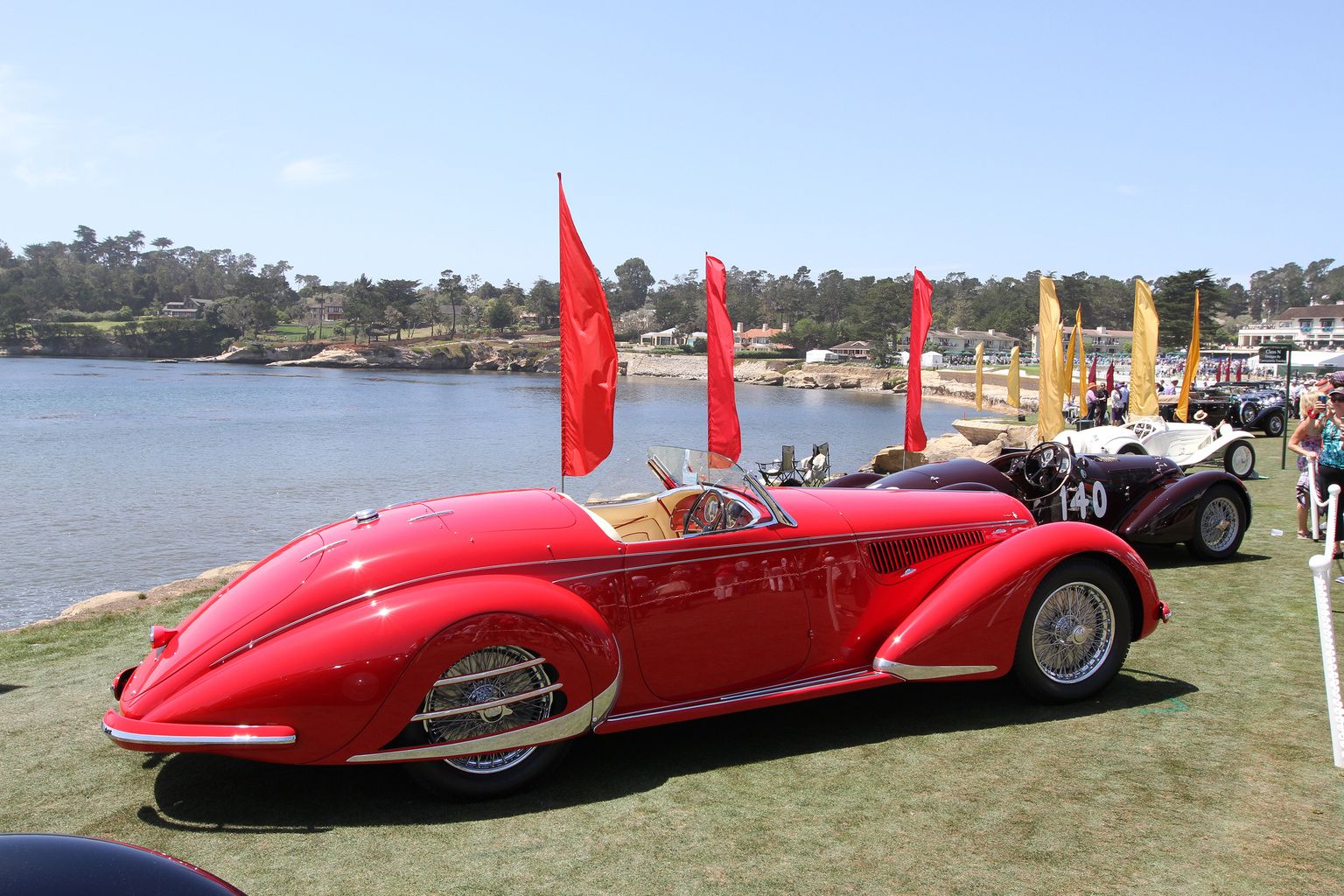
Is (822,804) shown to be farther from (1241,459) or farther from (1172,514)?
(1241,459)

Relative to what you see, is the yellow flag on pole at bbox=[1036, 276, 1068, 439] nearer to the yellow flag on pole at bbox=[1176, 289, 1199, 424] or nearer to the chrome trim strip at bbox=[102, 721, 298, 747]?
the yellow flag on pole at bbox=[1176, 289, 1199, 424]

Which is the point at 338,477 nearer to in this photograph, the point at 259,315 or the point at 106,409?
the point at 106,409

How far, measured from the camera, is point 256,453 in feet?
125

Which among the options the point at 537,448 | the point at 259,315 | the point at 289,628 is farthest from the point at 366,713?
the point at 259,315

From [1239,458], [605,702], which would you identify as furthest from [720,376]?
[1239,458]

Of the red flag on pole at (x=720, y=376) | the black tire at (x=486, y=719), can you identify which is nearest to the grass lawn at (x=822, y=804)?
the black tire at (x=486, y=719)

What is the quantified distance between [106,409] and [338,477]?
38.4m

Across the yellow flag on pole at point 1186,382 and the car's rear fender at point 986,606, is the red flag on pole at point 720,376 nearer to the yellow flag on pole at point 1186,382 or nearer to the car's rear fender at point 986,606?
the car's rear fender at point 986,606

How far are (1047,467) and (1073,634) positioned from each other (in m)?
4.14

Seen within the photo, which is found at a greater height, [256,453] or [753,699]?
[753,699]

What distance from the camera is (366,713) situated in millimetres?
3945

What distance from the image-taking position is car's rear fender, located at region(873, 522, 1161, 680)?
16.7ft

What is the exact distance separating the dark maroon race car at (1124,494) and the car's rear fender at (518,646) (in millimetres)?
5280

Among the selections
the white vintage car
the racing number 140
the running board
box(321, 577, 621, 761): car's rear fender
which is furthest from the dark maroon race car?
the white vintage car
